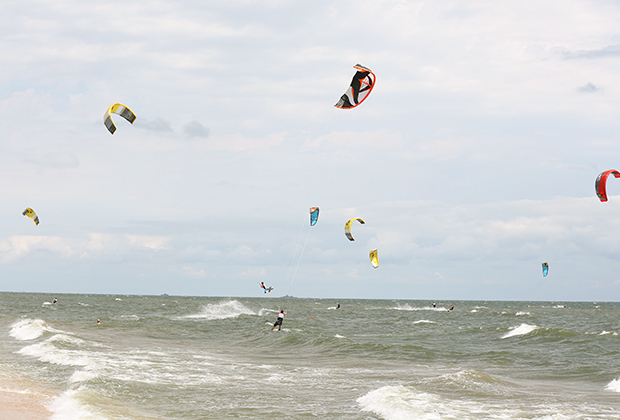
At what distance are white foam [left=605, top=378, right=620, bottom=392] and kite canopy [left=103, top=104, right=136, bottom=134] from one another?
1738cm

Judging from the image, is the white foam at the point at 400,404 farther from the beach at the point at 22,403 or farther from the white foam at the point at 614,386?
the beach at the point at 22,403

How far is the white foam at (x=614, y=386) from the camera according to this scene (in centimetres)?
1528

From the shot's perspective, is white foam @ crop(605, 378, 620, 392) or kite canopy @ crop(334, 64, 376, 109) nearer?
white foam @ crop(605, 378, 620, 392)

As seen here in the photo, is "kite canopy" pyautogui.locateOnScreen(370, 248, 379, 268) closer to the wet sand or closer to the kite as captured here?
the kite

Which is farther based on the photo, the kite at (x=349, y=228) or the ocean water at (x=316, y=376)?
the kite at (x=349, y=228)

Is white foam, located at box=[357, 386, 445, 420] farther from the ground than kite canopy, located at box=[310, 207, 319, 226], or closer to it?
closer to it

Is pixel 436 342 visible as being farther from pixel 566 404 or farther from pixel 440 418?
pixel 440 418

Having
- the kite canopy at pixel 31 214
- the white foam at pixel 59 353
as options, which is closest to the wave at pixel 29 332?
the white foam at pixel 59 353

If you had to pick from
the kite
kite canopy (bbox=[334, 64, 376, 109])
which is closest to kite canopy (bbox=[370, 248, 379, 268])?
the kite

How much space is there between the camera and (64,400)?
1230cm

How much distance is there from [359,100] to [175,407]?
35.0 feet

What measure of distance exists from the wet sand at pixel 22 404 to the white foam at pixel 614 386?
13474mm

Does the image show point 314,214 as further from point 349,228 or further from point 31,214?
point 31,214

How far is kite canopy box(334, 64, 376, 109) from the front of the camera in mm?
18062
